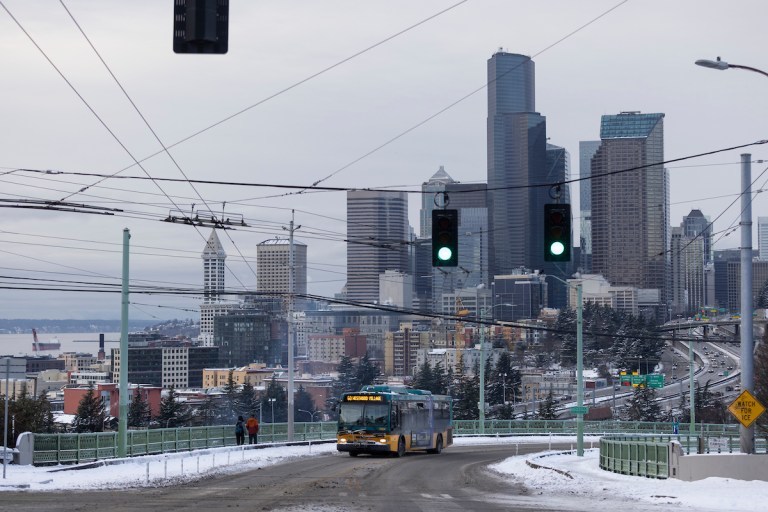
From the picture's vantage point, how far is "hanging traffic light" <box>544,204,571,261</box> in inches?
888

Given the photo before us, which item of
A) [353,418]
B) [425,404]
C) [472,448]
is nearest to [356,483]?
[353,418]

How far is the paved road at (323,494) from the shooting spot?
22.4m

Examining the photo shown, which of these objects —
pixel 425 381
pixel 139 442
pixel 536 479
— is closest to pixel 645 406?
pixel 425 381

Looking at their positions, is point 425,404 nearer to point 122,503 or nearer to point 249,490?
point 249,490

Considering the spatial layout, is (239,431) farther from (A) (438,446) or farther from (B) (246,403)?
(B) (246,403)

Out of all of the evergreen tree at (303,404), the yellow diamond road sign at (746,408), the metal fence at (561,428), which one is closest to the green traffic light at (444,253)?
the yellow diamond road sign at (746,408)

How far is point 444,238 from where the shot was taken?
2275cm

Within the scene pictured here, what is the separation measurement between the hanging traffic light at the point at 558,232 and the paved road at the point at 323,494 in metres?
5.15

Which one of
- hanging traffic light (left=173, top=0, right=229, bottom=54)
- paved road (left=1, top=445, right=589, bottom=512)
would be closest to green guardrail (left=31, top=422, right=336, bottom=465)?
paved road (left=1, top=445, right=589, bottom=512)

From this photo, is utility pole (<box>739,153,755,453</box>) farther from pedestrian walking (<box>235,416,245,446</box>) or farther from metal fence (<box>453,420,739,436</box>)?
metal fence (<box>453,420,739,436</box>)

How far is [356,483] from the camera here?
29078 mm

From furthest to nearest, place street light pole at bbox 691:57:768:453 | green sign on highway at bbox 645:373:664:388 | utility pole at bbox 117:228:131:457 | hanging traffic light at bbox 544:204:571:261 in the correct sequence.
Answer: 1. green sign on highway at bbox 645:373:664:388
2. utility pole at bbox 117:228:131:457
3. street light pole at bbox 691:57:768:453
4. hanging traffic light at bbox 544:204:571:261

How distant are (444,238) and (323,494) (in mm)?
6744

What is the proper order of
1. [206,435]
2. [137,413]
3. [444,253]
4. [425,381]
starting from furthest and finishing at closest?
[425,381]
[137,413]
[206,435]
[444,253]
